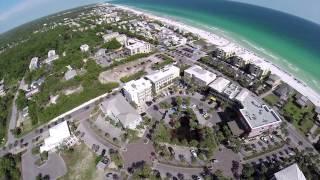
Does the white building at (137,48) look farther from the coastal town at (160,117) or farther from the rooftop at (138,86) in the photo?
the rooftop at (138,86)

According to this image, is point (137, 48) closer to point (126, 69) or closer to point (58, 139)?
point (126, 69)

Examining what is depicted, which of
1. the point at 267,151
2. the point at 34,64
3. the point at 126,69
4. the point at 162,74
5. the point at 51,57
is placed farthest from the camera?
the point at 51,57

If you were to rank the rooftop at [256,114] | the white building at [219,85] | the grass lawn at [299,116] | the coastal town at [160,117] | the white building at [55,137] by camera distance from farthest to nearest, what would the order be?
the white building at [219,85] < the grass lawn at [299,116] < the white building at [55,137] < the rooftop at [256,114] < the coastal town at [160,117]

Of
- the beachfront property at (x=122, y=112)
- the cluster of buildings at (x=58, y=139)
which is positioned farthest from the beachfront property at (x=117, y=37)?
the cluster of buildings at (x=58, y=139)

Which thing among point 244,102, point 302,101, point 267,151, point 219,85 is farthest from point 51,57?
point 302,101

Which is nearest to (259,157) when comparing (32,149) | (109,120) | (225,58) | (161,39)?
(109,120)

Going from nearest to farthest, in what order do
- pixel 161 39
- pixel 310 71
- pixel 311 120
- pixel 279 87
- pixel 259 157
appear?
1. pixel 259 157
2. pixel 311 120
3. pixel 279 87
4. pixel 310 71
5. pixel 161 39

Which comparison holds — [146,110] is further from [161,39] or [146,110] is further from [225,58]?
[161,39]
